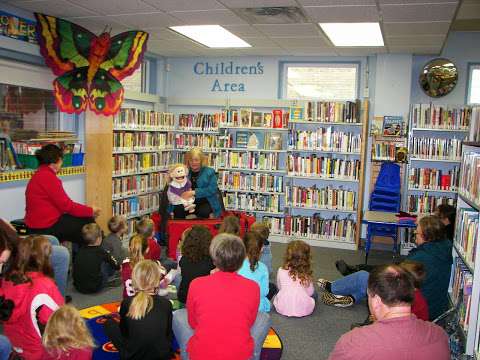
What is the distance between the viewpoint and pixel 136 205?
7328 mm

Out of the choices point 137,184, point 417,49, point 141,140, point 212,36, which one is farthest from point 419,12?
point 137,184

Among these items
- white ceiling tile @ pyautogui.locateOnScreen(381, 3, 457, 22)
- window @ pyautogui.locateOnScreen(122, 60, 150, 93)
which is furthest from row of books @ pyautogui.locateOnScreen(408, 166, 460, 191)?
window @ pyautogui.locateOnScreen(122, 60, 150, 93)

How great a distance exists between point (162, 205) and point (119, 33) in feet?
7.85

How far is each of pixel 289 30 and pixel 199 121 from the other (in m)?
2.76

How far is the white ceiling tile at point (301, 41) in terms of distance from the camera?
6469 millimetres

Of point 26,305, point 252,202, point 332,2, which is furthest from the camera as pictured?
point 252,202

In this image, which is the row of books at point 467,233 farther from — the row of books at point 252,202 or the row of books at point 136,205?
the row of books at point 136,205

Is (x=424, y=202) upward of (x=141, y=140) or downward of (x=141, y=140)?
downward

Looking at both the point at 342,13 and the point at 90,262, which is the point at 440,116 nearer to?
the point at 342,13

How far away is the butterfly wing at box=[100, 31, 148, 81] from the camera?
577 centimetres

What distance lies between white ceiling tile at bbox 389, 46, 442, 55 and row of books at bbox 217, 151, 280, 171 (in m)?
2.44

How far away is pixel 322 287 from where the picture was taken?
17.5ft

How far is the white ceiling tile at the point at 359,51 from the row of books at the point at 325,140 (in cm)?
121

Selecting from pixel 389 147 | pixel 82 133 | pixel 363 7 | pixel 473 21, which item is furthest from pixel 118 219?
pixel 473 21
